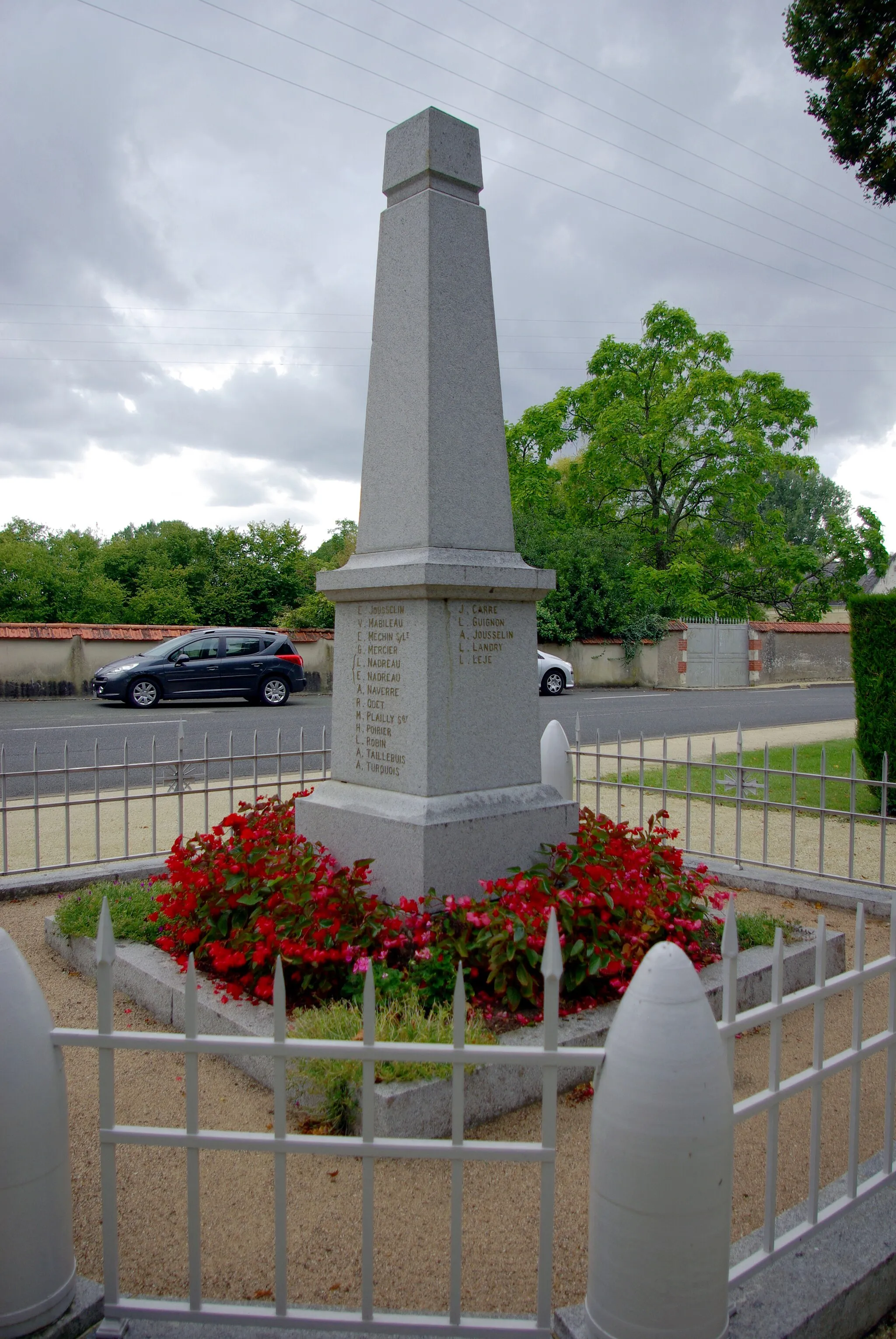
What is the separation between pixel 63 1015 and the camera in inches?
155

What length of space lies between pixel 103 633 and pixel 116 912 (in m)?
15.9

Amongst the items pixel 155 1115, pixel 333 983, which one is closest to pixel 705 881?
pixel 333 983

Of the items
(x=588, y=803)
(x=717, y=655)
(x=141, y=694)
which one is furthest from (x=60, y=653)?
(x=717, y=655)

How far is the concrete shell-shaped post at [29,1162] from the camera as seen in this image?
1.82 metres

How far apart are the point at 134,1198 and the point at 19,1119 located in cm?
107

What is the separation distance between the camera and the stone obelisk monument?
13.5 ft

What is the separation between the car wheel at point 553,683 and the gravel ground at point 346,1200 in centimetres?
1816

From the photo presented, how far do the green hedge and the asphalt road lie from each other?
183 centimetres

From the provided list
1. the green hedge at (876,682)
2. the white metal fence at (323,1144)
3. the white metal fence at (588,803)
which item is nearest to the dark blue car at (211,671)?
the white metal fence at (588,803)

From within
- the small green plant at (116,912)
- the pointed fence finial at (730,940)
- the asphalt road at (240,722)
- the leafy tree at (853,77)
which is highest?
the leafy tree at (853,77)

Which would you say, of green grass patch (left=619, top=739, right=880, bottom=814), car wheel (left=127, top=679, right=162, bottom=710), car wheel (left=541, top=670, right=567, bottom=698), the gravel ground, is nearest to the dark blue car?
car wheel (left=127, top=679, right=162, bottom=710)

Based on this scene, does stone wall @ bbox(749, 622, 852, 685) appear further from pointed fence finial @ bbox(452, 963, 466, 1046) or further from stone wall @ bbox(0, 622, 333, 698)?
pointed fence finial @ bbox(452, 963, 466, 1046)

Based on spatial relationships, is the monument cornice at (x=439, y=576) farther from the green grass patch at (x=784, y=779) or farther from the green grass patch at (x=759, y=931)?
the green grass patch at (x=784, y=779)

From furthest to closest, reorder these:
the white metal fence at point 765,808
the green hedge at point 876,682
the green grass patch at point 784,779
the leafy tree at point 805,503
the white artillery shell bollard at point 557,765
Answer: the leafy tree at point 805,503 < the green grass patch at point 784,779 < the green hedge at point 876,682 < the white metal fence at point 765,808 < the white artillery shell bollard at point 557,765
